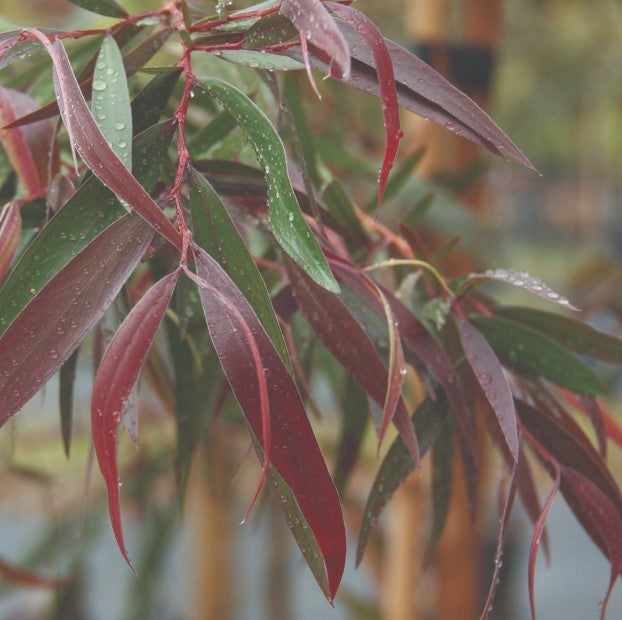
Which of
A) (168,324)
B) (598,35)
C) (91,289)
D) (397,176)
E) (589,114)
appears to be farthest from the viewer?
(589,114)

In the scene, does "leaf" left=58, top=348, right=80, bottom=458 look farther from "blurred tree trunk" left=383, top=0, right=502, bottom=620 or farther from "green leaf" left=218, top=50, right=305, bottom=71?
"blurred tree trunk" left=383, top=0, right=502, bottom=620

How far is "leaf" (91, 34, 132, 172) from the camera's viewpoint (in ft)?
1.17

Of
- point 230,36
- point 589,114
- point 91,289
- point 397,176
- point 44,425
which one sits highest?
point 589,114

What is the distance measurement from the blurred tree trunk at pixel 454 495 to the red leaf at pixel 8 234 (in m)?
0.66

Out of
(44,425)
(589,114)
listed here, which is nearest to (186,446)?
(44,425)

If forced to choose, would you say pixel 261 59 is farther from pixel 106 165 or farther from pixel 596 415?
pixel 596 415

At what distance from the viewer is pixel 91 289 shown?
33cm

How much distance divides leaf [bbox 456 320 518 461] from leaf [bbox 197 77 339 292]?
0.33ft

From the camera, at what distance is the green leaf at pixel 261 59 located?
384mm

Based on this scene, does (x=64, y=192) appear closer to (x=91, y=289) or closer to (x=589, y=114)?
(x=91, y=289)

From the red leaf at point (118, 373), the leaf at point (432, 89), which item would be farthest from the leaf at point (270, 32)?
the red leaf at point (118, 373)

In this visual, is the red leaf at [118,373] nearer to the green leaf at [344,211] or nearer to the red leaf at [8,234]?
the red leaf at [8,234]

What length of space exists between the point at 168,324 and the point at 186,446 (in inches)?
2.9

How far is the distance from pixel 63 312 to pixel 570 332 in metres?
0.30
